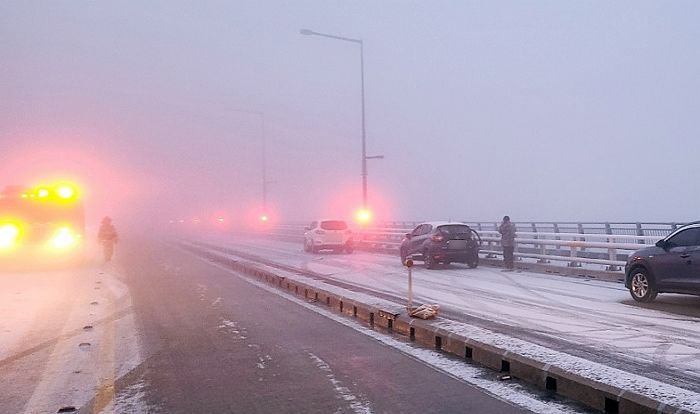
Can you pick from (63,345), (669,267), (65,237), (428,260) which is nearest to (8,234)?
(65,237)

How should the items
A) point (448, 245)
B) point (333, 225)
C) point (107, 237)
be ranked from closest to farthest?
point (448, 245) < point (107, 237) < point (333, 225)

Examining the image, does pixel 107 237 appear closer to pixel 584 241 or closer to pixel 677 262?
pixel 584 241

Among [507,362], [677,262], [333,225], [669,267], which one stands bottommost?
[507,362]

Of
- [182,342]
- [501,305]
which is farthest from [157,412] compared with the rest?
[501,305]

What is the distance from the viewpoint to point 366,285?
16688 mm

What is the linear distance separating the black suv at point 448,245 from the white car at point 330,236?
1004 cm

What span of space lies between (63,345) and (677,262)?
10.2m

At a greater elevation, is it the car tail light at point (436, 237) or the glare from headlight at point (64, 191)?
the glare from headlight at point (64, 191)

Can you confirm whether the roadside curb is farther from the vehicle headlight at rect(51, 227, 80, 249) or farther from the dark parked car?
the vehicle headlight at rect(51, 227, 80, 249)

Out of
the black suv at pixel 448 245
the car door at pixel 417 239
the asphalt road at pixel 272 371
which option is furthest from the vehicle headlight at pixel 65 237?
the asphalt road at pixel 272 371

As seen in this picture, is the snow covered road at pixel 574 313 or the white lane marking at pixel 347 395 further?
the snow covered road at pixel 574 313

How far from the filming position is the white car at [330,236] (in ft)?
105

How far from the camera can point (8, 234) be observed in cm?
3859

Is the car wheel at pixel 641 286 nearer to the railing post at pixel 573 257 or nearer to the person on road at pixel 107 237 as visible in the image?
the railing post at pixel 573 257
